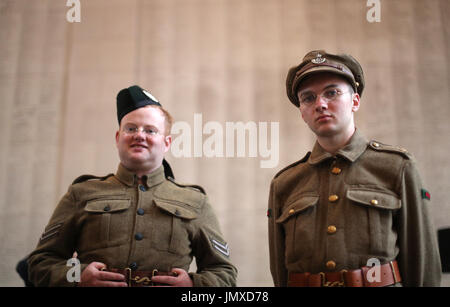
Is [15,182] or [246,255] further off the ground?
[15,182]

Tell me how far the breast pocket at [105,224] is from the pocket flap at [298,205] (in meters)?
0.70

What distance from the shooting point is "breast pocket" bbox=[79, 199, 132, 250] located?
6.10 ft

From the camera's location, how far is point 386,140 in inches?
129

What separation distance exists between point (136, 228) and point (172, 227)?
162mm

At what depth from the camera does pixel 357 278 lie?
1555mm

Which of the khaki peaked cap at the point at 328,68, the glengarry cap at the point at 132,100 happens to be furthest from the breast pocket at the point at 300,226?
the glengarry cap at the point at 132,100

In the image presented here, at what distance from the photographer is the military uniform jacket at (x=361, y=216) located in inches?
64.4

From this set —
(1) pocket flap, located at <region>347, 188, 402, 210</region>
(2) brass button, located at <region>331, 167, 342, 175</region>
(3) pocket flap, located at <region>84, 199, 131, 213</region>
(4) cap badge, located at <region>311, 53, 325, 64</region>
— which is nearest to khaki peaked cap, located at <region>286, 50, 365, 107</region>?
(4) cap badge, located at <region>311, 53, 325, 64</region>

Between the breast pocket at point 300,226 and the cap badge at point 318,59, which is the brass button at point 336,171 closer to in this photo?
the breast pocket at point 300,226

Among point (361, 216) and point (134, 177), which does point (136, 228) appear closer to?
point (134, 177)
